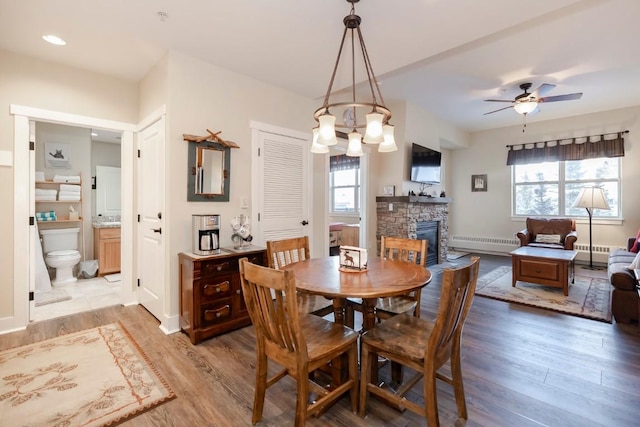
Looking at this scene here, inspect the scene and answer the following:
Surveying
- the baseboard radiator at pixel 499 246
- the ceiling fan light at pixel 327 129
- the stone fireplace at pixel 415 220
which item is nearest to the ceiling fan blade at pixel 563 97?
the stone fireplace at pixel 415 220

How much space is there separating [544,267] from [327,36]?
386 cm

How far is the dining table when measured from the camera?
1.53 m

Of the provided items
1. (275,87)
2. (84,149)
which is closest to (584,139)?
(275,87)

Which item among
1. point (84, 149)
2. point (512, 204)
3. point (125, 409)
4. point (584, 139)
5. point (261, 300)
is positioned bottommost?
point (125, 409)

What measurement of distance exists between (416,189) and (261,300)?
4748 millimetres

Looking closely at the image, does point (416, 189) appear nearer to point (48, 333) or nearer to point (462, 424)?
point (462, 424)

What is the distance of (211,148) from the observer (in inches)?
116

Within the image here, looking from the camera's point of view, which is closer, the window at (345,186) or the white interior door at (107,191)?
the white interior door at (107,191)

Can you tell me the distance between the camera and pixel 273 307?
4.77ft

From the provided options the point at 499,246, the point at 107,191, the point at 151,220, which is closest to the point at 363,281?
the point at 151,220

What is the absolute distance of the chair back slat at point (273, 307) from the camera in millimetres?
1327

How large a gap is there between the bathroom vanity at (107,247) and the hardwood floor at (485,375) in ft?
5.82

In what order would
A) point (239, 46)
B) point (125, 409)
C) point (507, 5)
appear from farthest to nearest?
point (239, 46), point (507, 5), point (125, 409)

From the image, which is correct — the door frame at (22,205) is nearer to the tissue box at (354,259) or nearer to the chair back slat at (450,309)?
the tissue box at (354,259)
